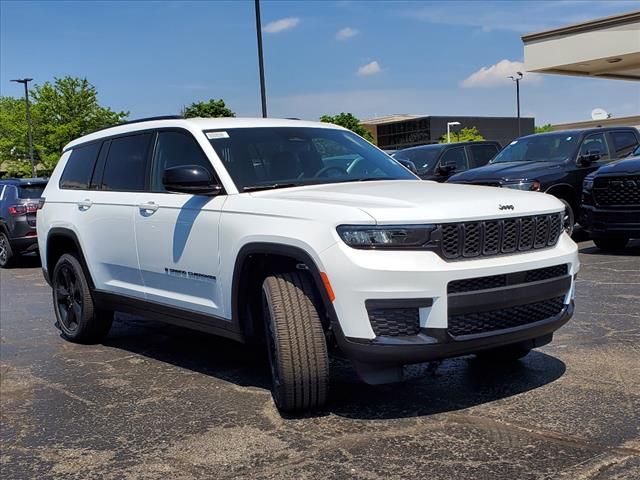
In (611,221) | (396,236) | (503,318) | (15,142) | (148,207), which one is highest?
(15,142)

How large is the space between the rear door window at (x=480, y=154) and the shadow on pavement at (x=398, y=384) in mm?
9494

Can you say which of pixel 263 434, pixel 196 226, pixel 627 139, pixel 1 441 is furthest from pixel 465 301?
pixel 627 139

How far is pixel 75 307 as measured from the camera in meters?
6.45

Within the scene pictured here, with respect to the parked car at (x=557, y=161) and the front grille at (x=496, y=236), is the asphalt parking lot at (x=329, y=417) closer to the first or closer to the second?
the front grille at (x=496, y=236)

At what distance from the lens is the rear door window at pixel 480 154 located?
1458cm

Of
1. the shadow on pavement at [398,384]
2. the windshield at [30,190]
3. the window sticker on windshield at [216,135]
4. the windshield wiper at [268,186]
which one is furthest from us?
the windshield at [30,190]

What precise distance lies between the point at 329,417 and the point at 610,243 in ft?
25.0

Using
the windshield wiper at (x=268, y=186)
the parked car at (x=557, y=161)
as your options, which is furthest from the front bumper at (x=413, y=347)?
the parked car at (x=557, y=161)

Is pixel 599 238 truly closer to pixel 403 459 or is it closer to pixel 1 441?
pixel 403 459

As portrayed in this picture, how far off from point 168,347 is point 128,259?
1061mm

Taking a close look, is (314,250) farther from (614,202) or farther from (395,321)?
(614,202)

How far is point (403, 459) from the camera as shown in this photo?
349cm

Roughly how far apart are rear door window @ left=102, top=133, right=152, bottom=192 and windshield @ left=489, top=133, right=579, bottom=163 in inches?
300

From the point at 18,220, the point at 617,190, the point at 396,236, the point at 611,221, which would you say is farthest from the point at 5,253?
the point at 396,236
